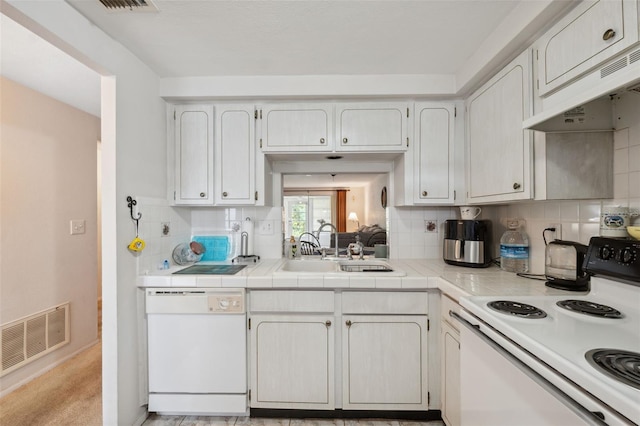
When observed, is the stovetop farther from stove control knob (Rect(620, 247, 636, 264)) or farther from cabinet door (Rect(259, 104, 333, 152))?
cabinet door (Rect(259, 104, 333, 152))

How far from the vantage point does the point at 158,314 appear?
1.70 metres

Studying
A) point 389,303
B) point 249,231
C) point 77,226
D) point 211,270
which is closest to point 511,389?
point 389,303

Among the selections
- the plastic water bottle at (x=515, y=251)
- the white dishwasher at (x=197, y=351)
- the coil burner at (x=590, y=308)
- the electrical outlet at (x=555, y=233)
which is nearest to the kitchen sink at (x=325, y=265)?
the white dishwasher at (x=197, y=351)

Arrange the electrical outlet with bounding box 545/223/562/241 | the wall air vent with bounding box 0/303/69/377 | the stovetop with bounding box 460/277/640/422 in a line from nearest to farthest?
the stovetop with bounding box 460/277/640/422, the electrical outlet with bounding box 545/223/562/241, the wall air vent with bounding box 0/303/69/377

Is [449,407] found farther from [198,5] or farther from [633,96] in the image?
[198,5]

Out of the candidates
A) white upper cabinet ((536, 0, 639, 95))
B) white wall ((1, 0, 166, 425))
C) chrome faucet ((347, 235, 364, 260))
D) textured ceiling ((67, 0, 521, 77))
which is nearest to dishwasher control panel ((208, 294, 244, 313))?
white wall ((1, 0, 166, 425))

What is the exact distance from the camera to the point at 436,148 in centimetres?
199

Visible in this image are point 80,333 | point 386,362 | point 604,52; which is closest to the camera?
point 604,52

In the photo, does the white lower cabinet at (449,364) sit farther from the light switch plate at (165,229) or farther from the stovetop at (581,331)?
the light switch plate at (165,229)

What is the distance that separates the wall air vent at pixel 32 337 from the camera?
6.47 feet

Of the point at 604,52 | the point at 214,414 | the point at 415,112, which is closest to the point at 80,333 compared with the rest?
the point at 214,414

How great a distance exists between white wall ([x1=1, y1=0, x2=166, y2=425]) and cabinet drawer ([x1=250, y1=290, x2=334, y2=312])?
76cm

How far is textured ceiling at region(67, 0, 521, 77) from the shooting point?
130 centimetres

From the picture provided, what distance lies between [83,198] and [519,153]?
3.38 m
